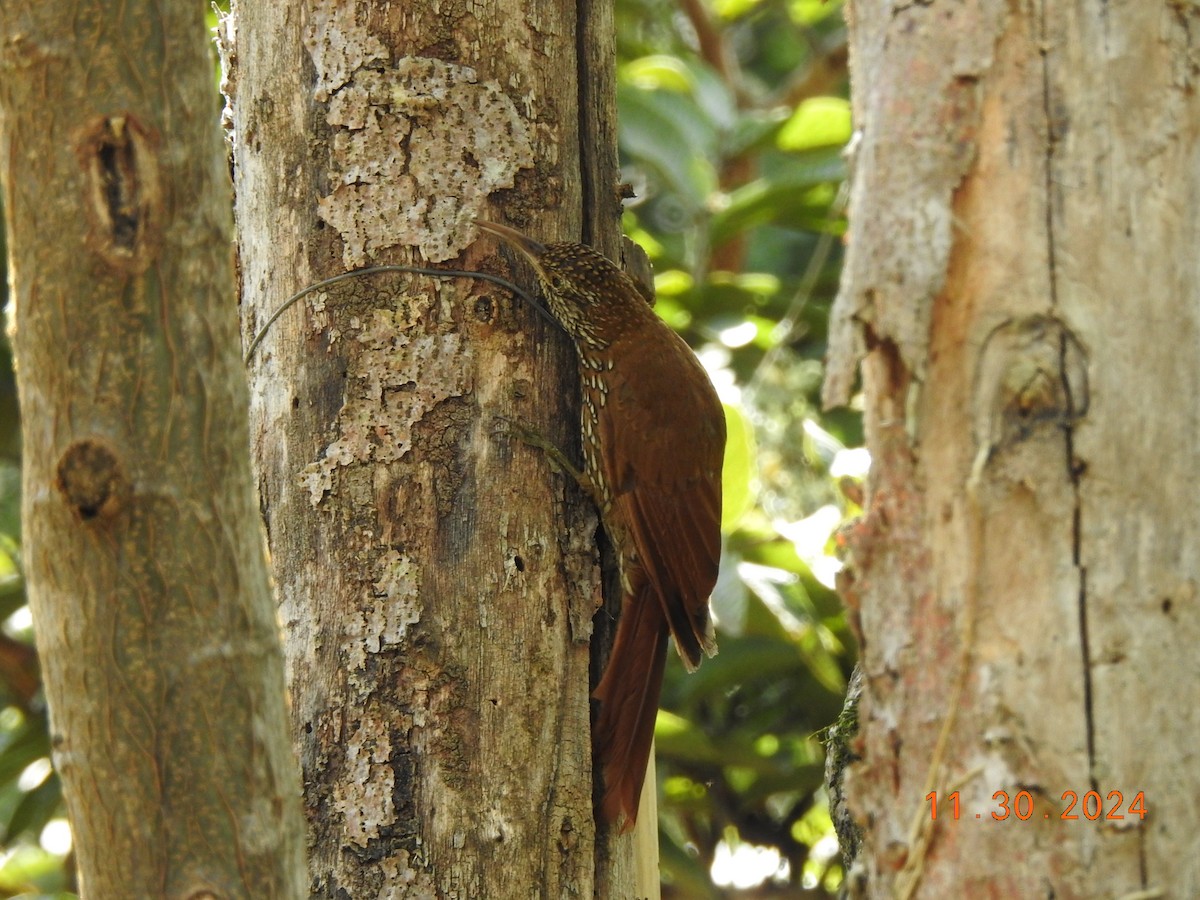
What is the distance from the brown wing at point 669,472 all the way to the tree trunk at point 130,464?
4.68 ft

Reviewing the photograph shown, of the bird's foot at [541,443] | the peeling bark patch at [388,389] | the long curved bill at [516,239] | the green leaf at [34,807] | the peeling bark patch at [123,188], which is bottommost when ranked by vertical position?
the green leaf at [34,807]

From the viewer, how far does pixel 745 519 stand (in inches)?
190

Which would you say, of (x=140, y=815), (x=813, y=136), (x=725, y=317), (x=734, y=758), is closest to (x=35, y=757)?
(x=734, y=758)

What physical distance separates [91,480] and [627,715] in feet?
4.84

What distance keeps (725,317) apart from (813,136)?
34.6 inches

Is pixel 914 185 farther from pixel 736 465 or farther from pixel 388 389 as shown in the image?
pixel 736 465

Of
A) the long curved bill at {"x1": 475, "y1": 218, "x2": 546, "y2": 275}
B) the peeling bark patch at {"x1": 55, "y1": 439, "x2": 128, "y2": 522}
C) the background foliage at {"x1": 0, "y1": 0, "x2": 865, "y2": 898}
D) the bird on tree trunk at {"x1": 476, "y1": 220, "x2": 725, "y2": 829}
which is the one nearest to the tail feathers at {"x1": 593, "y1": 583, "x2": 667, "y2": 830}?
the bird on tree trunk at {"x1": 476, "y1": 220, "x2": 725, "y2": 829}

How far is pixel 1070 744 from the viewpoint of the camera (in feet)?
4.98

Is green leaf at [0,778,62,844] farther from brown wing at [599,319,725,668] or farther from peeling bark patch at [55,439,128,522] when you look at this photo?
peeling bark patch at [55,439,128,522]

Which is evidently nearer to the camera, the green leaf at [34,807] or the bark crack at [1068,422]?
the bark crack at [1068,422]

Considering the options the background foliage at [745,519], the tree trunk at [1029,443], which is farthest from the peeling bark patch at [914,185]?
the background foliage at [745,519]

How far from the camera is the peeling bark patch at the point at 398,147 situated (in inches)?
109

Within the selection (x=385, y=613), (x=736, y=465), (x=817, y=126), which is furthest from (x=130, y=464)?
(x=817, y=126)

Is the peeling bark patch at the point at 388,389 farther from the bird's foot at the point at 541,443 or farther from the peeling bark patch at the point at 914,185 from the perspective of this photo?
the peeling bark patch at the point at 914,185
